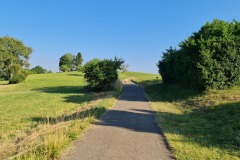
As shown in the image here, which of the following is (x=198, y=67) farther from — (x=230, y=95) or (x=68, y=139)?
(x=68, y=139)

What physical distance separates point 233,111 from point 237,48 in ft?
31.5

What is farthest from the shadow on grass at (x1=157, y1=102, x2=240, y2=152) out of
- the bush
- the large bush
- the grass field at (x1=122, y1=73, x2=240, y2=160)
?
the bush

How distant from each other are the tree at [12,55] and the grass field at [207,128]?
163ft

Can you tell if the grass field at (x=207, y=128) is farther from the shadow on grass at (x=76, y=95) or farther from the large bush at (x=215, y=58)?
the shadow on grass at (x=76, y=95)

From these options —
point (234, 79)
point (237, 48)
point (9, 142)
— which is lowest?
point (9, 142)

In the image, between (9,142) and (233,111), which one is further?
(233,111)

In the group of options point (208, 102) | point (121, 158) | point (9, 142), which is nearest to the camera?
point (121, 158)

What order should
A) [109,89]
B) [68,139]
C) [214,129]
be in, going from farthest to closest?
1. [109,89]
2. [214,129]
3. [68,139]

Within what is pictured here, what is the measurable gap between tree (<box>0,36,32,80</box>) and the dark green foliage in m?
32.8

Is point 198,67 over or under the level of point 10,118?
over

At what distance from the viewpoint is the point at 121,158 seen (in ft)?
22.1

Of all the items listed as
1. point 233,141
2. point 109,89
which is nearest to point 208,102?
point 233,141

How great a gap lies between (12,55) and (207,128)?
60334mm

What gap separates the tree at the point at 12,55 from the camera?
2427 inches
